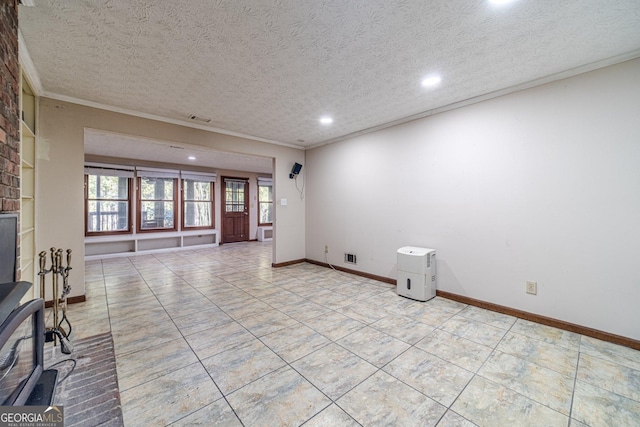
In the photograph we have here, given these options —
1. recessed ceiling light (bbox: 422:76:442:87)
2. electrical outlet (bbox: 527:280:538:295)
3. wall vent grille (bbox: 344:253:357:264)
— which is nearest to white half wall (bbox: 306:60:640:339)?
electrical outlet (bbox: 527:280:538:295)

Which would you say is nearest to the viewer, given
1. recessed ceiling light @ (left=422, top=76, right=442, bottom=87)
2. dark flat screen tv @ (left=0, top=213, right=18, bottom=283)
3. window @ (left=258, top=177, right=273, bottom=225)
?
dark flat screen tv @ (left=0, top=213, right=18, bottom=283)

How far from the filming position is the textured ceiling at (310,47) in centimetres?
171

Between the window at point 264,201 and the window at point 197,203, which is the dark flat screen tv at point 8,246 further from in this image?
the window at point 264,201

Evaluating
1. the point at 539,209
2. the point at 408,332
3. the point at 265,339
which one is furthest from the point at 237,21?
the point at 539,209

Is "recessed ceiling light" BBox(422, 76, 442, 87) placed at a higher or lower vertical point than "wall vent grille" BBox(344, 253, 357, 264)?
higher

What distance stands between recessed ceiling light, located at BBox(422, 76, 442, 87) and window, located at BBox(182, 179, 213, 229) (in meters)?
7.03

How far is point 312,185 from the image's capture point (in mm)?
5355

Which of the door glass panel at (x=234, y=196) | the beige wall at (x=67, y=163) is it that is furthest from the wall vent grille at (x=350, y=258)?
the door glass panel at (x=234, y=196)

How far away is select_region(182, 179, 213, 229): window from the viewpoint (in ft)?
25.4

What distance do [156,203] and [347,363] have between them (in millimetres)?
7292

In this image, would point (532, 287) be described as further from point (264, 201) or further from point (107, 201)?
point (107, 201)

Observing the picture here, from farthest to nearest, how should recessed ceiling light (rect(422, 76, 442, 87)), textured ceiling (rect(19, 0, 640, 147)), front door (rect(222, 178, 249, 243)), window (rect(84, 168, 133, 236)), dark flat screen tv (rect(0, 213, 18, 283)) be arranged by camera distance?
front door (rect(222, 178, 249, 243)) → window (rect(84, 168, 133, 236)) → recessed ceiling light (rect(422, 76, 442, 87)) → textured ceiling (rect(19, 0, 640, 147)) → dark flat screen tv (rect(0, 213, 18, 283))

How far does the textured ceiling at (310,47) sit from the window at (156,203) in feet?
14.5

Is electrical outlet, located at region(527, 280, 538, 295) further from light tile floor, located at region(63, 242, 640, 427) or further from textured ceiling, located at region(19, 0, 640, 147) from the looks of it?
textured ceiling, located at region(19, 0, 640, 147)
